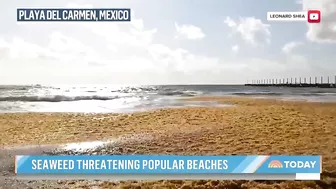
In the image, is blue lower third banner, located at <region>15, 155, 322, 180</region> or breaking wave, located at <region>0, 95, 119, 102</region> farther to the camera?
breaking wave, located at <region>0, 95, 119, 102</region>

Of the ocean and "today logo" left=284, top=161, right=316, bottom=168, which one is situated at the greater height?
the ocean

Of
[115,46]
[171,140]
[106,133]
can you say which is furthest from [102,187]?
[115,46]

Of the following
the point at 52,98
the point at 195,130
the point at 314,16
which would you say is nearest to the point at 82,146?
the point at 52,98

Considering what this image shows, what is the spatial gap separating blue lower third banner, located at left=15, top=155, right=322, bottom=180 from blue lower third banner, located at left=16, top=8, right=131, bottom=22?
1.11 m

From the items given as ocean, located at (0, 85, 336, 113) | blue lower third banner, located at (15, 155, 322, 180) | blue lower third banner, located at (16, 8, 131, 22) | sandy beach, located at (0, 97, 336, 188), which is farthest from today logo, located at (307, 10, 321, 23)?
blue lower third banner, located at (16, 8, 131, 22)

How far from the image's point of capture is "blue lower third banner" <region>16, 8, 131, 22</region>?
274 centimetres

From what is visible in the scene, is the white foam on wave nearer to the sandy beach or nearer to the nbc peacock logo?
the sandy beach

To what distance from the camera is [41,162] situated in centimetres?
272

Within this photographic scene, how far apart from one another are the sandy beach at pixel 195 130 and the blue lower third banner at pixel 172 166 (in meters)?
0.07

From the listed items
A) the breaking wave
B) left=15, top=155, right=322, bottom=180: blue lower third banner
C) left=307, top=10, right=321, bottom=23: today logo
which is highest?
left=307, top=10, right=321, bottom=23: today logo

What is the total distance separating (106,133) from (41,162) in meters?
0.56

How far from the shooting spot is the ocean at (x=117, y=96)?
296cm

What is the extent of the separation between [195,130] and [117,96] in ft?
2.52

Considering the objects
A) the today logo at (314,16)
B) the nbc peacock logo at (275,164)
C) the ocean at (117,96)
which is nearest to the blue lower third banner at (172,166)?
the nbc peacock logo at (275,164)
